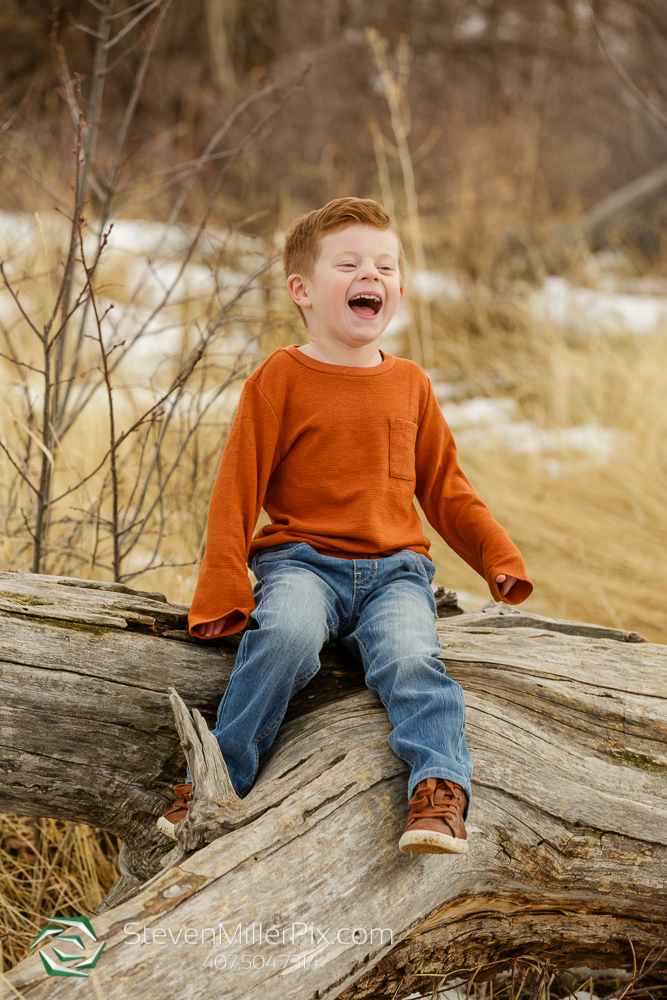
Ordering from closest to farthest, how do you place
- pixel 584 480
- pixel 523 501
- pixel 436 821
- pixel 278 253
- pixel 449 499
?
pixel 436 821, pixel 449 499, pixel 278 253, pixel 523 501, pixel 584 480

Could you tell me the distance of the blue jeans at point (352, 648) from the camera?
161 cm

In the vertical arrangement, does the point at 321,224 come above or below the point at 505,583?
above

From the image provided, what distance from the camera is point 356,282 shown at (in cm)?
181

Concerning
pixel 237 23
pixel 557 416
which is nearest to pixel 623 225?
pixel 557 416

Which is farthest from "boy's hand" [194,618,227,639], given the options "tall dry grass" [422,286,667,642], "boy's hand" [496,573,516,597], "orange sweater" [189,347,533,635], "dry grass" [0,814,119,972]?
"tall dry grass" [422,286,667,642]

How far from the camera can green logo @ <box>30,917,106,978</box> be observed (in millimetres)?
1304

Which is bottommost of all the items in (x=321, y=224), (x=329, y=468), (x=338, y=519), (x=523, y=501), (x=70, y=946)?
(x=70, y=946)

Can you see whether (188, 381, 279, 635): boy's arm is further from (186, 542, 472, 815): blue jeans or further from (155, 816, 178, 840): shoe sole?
(155, 816, 178, 840): shoe sole

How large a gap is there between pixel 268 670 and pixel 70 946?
58cm

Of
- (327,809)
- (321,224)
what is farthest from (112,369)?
(327,809)

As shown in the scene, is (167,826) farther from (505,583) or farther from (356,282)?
(356,282)

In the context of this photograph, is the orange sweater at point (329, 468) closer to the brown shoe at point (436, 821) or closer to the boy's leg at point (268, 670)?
the boy's leg at point (268, 670)

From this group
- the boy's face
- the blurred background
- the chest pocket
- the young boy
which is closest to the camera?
the young boy

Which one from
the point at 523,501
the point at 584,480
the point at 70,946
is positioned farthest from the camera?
the point at 584,480
